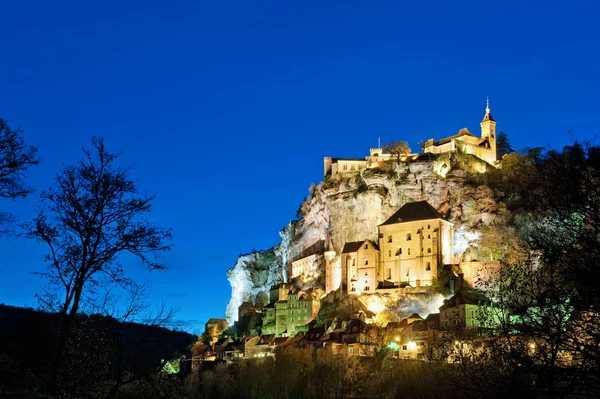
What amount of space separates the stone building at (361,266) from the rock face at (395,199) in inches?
188

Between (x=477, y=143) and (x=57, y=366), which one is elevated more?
(x=477, y=143)

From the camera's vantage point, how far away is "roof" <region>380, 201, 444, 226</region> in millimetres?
80069

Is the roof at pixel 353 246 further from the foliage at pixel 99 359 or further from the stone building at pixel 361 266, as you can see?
the foliage at pixel 99 359

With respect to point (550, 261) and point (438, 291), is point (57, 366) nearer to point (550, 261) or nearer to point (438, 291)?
point (550, 261)

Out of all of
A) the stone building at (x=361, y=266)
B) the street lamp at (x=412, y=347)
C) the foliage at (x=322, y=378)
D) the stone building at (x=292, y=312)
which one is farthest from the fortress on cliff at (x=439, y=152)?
the foliage at (x=322, y=378)

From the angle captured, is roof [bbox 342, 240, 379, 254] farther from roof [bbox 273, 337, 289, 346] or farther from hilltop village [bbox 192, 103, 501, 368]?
roof [bbox 273, 337, 289, 346]

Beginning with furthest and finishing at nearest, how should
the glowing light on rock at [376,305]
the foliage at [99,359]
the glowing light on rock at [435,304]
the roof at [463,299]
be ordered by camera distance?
1. the glowing light on rock at [376,305]
2. the glowing light on rock at [435,304]
3. the roof at [463,299]
4. the foliage at [99,359]

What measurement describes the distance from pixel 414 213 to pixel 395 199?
6666mm

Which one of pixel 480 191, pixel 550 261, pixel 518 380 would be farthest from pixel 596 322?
pixel 480 191

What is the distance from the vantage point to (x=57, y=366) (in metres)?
14.3

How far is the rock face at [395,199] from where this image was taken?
3231 inches

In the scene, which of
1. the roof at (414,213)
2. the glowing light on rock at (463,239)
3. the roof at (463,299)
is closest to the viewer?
the roof at (463,299)

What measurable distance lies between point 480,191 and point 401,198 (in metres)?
9.93

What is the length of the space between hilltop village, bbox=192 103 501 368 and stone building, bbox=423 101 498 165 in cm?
21
